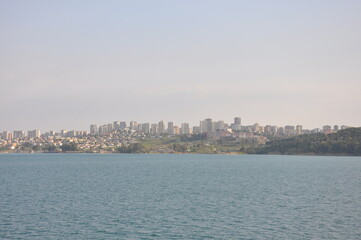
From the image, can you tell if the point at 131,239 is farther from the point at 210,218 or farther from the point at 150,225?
the point at 210,218

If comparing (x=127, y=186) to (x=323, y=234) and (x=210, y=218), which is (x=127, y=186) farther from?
(x=323, y=234)

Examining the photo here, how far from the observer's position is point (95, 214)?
40344 mm

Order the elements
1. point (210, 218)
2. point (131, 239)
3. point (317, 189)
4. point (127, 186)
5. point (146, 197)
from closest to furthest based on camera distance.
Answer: point (131, 239)
point (210, 218)
point (146, 197)
point (317, 189)
point (127, 186)

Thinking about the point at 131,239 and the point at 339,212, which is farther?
the point at 339,212

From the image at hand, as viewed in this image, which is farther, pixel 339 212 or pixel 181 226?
pixel 339 212

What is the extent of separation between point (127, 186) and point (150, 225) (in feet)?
101

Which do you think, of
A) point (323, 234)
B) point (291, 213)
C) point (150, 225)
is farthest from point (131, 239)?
point (291, 213)

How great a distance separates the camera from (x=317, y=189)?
201 ft

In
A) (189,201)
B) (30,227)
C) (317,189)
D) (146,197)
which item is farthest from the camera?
(317,189)

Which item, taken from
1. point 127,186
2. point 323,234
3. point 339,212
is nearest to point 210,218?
point 323,234

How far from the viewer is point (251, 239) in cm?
3144

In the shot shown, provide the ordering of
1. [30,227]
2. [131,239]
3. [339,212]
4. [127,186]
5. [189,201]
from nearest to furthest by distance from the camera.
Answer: [131,239], [30,227], [339,212], [189,201], [127,186]

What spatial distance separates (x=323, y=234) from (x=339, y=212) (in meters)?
10.1

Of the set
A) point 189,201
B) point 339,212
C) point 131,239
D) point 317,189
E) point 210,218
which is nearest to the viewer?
point 131,239
